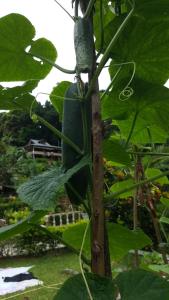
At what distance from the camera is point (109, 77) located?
74 centimetres

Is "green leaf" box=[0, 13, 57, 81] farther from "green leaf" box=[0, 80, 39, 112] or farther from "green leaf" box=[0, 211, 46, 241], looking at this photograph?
"green leaf" box=[0, 211, 46, 241]

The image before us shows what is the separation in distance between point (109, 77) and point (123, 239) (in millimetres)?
269

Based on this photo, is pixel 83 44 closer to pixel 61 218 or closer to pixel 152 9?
pixel 152 9

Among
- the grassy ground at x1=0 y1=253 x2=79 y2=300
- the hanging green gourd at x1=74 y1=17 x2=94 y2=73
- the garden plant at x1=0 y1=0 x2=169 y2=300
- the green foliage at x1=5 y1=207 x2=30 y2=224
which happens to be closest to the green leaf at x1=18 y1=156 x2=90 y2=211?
the garden plant at x1=0 y1=0 x2=169 y2=300

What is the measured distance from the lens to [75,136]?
1.86ft

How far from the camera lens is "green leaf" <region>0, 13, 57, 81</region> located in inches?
25.9

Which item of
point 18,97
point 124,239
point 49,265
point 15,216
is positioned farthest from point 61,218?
point 18,97

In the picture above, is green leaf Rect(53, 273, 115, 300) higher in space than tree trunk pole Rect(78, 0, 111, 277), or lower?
lower

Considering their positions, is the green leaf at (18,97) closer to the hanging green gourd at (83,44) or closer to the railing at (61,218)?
the hanging green gourd at (83,44)

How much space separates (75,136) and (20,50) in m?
0.20

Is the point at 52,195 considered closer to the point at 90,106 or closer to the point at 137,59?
the point at 90,106

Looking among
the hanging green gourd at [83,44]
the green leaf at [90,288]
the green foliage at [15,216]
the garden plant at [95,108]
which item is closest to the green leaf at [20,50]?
the garden plant at [95,108]

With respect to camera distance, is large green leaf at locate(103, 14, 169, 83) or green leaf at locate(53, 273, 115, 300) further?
large green leaf at locate(103, 14, 169, 83)

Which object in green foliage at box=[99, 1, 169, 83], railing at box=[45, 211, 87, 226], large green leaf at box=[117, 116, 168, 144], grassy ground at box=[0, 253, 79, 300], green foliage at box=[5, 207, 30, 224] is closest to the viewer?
green foliage at box=[99, 1, 169, 83]
